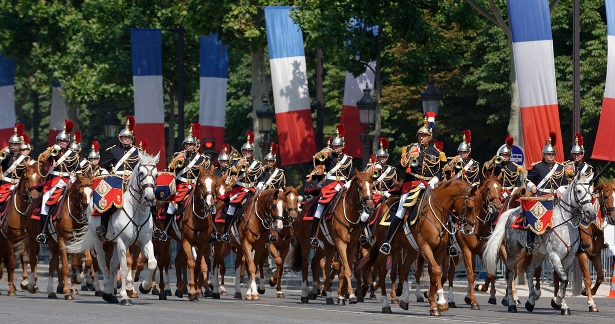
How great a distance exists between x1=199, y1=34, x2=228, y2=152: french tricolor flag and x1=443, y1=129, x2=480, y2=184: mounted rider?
15.7m

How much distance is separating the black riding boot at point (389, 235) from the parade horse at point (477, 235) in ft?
3.41

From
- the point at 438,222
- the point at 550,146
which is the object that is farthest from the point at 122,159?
the point at 550,146

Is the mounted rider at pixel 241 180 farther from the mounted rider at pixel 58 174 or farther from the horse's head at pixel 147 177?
the horse's head at pixel 147 177

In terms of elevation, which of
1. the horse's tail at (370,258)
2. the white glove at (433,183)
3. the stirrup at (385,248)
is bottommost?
the horse's tail at (370,258)

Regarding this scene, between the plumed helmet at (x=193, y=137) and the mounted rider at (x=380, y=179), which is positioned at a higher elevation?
the plumed helmet at (x=193, y=137)

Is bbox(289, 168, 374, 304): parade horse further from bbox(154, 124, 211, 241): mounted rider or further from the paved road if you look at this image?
bbox(154, 124, 211, 241): mounted rider

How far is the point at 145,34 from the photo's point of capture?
41.5 meters

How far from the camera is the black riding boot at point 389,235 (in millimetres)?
22188

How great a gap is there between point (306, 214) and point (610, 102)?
6.52m

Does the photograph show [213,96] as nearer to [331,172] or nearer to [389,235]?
A: [331,172]

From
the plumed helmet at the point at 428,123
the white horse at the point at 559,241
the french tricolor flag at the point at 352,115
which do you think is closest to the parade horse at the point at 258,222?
the white horse at the point at 559,241

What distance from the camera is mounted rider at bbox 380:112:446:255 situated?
71.9ft

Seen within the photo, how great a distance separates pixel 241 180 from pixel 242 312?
662 centimetres

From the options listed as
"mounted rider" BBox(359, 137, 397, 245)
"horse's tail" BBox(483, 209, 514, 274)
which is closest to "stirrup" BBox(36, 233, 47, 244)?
"mounted rider" BBox(359, 137, 397, 245)
